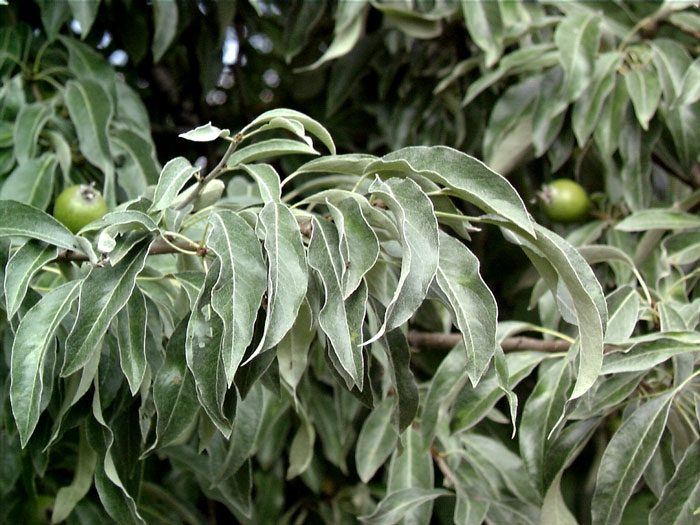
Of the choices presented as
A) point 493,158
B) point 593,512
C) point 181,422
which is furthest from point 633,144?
point 181,422

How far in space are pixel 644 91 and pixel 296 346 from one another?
0.82 meters

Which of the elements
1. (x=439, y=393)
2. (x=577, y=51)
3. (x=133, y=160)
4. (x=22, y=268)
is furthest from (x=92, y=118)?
(x=577, y=51)

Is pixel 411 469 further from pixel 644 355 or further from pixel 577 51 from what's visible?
pixel 577 51

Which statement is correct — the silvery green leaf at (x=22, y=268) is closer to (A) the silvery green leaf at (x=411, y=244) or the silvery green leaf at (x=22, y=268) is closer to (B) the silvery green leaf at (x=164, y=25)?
(A) the silvery green leaf at (x=411, y=244)

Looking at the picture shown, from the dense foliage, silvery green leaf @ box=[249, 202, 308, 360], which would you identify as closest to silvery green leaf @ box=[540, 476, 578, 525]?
the dense foliage

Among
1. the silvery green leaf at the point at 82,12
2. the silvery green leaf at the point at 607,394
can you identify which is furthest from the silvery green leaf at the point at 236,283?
the silvery green leaf at the point at 82,12

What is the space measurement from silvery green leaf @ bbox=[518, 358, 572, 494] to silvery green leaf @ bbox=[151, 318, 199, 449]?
427mm

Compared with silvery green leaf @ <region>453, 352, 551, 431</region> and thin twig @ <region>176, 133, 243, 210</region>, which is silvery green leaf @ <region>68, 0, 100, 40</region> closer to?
thin twig @ <region>176, 133, 243, 210</region>

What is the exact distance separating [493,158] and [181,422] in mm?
868

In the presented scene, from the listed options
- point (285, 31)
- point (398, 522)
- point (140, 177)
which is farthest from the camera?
point (285, 31)

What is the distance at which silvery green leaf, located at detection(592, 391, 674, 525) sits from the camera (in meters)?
1.05

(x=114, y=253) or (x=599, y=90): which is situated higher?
(x=114, y=253)

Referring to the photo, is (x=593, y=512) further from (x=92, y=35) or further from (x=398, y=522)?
(x=92, y=35)

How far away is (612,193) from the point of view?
1665mm
